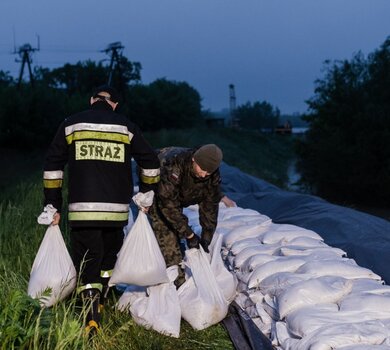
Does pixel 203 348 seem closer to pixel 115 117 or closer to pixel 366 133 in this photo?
pixel 115 117

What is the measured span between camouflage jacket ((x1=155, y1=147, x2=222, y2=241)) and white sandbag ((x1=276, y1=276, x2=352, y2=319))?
2.48 ft

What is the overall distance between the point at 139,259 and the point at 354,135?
17.5 meters

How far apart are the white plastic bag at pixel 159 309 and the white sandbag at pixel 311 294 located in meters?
0.62

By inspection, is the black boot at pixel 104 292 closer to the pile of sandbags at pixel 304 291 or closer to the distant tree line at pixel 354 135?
the pile of sandbags at pixel 304 291

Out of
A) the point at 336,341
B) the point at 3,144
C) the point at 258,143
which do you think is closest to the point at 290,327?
the point at 336,341

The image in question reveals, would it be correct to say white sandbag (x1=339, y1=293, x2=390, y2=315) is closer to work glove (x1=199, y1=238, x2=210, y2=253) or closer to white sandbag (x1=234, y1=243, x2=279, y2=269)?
work glove (x1=199, y1=238, x2=210, y2=253)

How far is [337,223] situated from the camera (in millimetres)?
5520

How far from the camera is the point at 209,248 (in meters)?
4.12

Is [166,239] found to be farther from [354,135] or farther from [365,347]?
[354,135]

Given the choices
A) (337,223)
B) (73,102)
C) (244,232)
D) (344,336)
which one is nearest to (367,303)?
(344,336)

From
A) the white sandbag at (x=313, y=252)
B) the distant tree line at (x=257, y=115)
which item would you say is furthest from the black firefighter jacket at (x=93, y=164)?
the distant tree line at (x=257, y=115)

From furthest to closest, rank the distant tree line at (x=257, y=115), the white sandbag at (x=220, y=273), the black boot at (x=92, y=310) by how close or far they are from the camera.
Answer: the distant tree line at (x=257, y=115)
the white sandbag at (x=220, y=273)
the black boot at (x=92, y=310)

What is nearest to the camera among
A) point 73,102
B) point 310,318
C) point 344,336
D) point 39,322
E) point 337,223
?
point 39,322

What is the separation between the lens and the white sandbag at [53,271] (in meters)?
3.42
